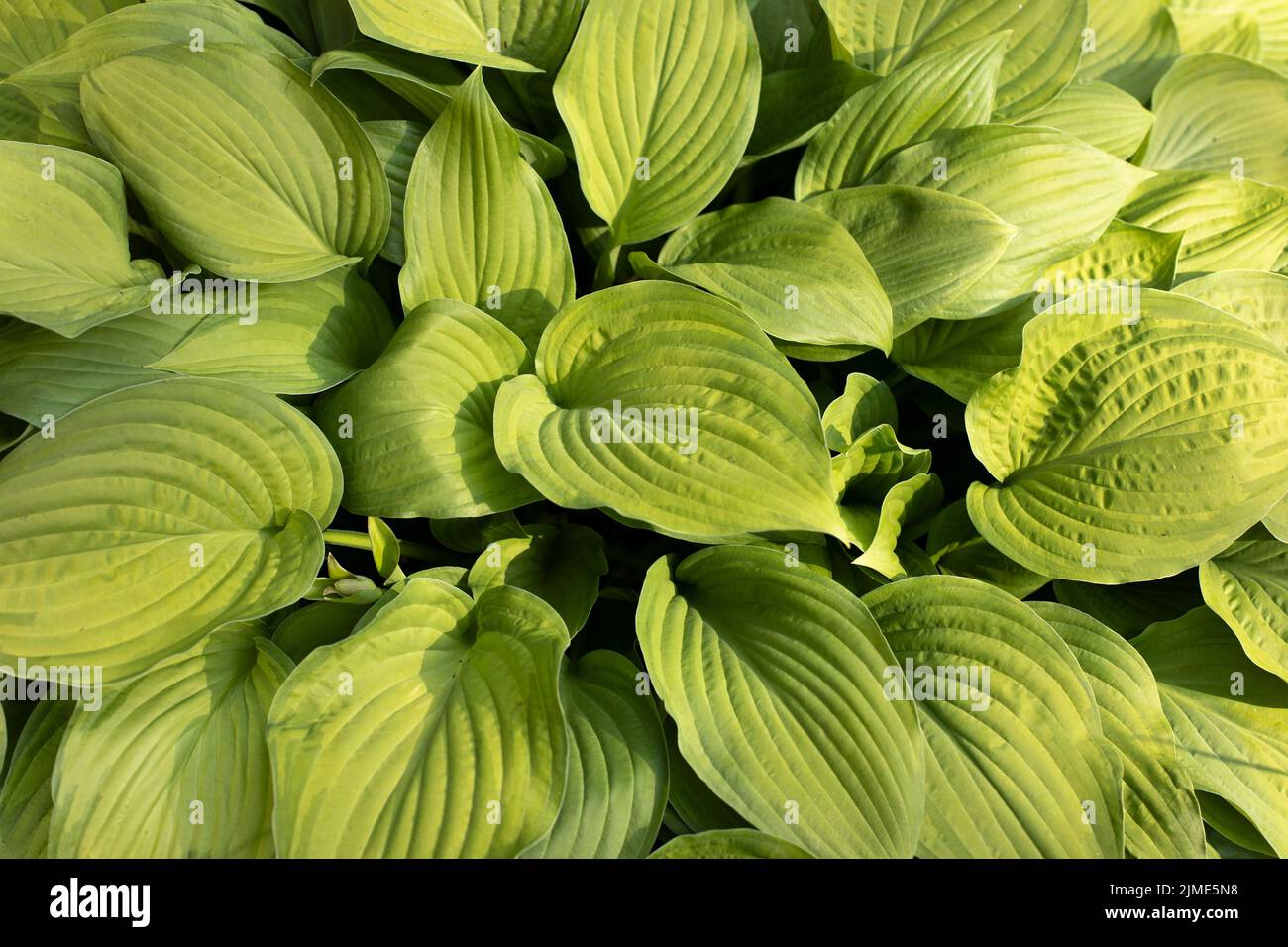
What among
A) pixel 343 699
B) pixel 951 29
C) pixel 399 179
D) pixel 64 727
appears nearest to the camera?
pixel 343 699

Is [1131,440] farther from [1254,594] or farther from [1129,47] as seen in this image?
[1129,47]

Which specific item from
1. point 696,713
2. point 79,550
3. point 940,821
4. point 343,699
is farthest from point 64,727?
point 940,821

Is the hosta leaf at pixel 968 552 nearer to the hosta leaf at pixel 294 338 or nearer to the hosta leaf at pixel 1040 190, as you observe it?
the hosta leaf at pixel 1040 190

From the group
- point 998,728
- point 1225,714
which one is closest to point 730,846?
point 998,728

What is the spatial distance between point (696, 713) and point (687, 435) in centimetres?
30

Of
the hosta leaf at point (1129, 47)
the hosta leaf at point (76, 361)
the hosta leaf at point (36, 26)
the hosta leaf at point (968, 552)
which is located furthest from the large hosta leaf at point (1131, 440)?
the hosta leaf at point (36, 26)

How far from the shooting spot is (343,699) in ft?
3.17

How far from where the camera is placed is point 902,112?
1370 millimetres

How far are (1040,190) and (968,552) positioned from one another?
1.67ft

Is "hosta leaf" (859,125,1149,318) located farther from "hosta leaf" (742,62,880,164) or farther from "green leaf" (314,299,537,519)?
"green leaf" (314,299,537,519)

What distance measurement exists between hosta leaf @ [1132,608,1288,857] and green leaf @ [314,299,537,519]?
0.87 meters

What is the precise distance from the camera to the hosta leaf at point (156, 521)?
3.17 feet

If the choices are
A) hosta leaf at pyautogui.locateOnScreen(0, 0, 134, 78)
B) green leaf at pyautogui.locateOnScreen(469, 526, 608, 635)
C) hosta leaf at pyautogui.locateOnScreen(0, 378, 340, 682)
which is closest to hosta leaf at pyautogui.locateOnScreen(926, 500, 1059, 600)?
green leaf at pyautogui.locateOnScreen(469, 526, 608, 635)

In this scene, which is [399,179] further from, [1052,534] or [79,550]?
[1052,534]
